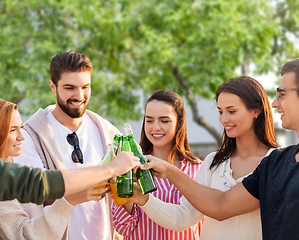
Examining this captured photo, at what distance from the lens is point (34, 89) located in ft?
29.1

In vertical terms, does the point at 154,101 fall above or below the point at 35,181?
above

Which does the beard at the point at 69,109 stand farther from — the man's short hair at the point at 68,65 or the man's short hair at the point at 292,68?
the man's short hair at the point at 292,68

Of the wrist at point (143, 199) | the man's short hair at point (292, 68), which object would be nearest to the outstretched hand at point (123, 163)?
the wrist at point (143, 199)

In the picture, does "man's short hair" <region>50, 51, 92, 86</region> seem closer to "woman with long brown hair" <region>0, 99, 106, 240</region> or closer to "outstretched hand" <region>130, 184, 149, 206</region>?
"woman with long brown hair" <region>0, 99, 106, 240</region>

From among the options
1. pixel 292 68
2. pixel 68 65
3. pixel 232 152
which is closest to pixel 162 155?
pixel 232 152

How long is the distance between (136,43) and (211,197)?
293 inches

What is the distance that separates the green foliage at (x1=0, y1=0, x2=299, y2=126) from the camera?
8.80 m

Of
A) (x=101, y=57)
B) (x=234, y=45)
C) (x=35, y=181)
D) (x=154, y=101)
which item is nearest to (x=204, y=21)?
(x=234, y=45)

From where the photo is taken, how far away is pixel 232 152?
270 centimetres

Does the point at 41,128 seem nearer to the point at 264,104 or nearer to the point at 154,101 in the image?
the point at 154,101

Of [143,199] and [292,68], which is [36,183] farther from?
[292,68]

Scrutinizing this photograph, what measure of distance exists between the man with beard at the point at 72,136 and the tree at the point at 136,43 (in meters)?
5.58

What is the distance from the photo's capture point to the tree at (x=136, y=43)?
8.80 meters

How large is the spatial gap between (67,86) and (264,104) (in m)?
1.50
